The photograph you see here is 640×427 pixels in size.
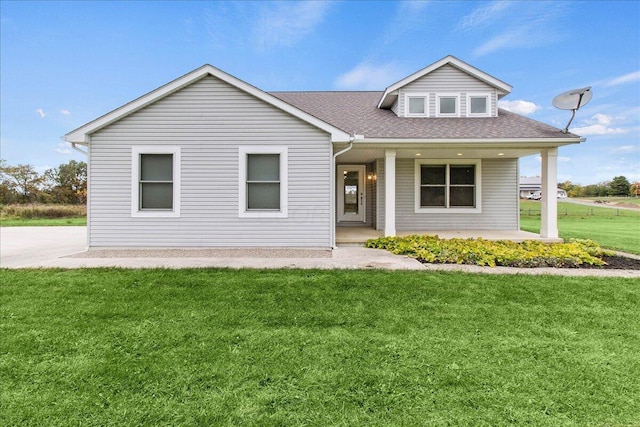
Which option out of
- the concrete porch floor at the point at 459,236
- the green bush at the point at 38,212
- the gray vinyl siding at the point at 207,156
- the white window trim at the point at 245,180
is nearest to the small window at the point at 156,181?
the gray vinyl siding at the point at 207,156

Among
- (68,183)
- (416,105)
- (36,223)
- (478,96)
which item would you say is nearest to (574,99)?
(478,96)

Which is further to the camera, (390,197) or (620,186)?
(620,186)

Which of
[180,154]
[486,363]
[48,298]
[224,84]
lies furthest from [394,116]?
[48,298]

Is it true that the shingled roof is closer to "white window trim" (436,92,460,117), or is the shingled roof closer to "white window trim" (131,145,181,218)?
"white window trim" (436,92,460,117)

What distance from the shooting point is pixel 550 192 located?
8.98 m

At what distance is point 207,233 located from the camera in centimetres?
791

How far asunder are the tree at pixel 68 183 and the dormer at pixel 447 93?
35.0 m

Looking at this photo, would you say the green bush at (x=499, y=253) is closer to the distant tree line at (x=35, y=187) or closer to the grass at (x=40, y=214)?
the grass at (x=40, y=214)

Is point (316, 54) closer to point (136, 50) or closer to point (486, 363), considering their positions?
point (136, 50)

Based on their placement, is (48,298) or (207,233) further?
(207,233)

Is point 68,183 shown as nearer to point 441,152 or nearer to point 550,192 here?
point 441,152

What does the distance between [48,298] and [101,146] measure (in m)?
4.81

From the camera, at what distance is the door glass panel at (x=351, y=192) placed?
12.1m

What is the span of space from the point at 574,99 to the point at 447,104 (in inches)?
132
